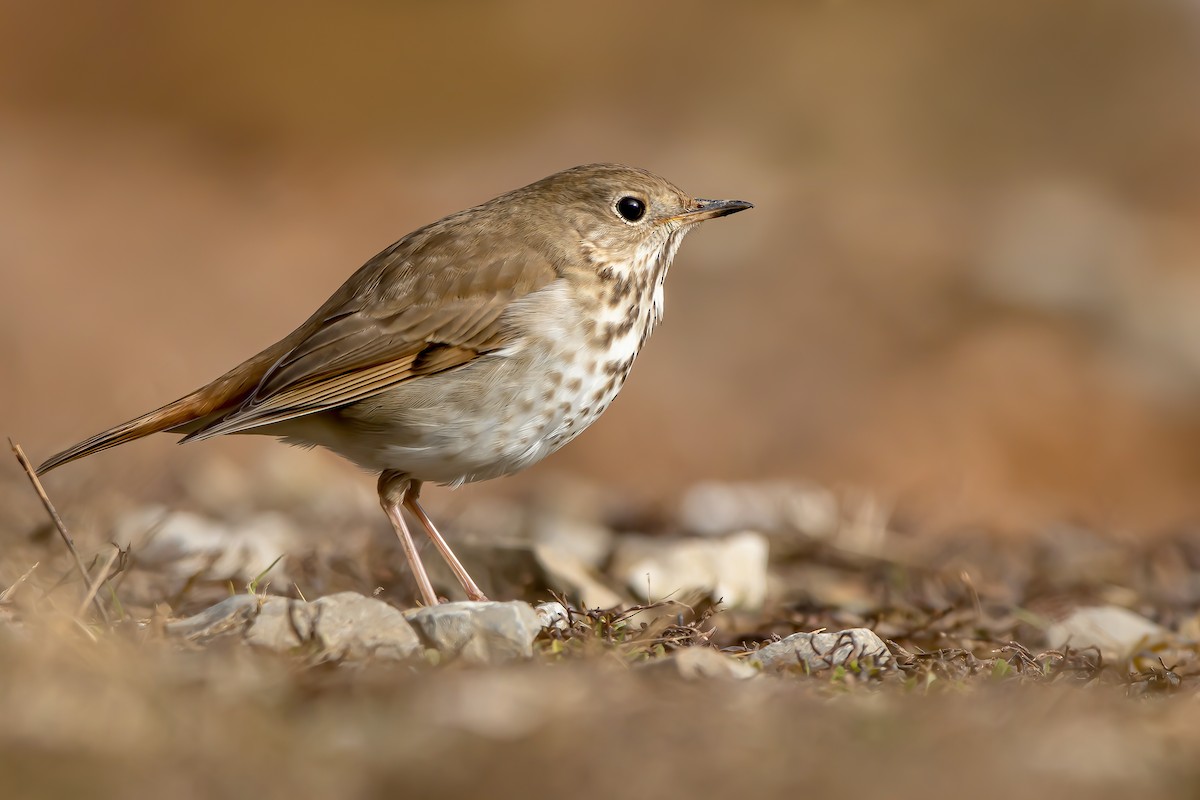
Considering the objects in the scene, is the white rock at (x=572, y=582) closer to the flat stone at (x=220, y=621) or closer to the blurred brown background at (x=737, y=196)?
the flat stone at (x=220, y=621)

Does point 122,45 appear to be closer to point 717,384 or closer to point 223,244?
point 223,244

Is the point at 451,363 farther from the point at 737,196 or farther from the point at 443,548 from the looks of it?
the point at 737,196

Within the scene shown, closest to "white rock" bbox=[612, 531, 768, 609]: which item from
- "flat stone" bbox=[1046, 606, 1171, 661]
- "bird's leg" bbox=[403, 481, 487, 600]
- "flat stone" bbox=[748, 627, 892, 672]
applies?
"bird's leg" bbox=[403, 481, 487, 600]

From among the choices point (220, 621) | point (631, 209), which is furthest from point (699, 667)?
point (631, 209)

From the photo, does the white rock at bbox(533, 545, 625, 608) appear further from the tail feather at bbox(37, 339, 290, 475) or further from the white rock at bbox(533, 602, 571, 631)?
the tail feather at bbox(37, 339, 290, 475)

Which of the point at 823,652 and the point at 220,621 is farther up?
the point at 220,621

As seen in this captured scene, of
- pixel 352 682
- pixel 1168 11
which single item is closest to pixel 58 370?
pixel 352 682
